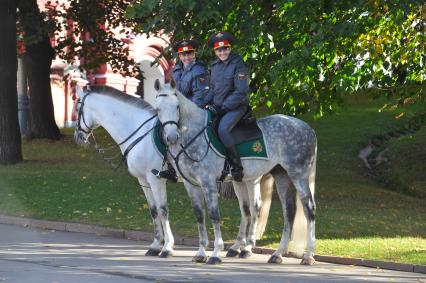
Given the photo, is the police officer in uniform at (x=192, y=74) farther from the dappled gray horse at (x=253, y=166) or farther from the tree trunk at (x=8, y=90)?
the tree trunk at (x=8, y=90)

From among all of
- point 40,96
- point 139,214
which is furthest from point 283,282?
point 40,96

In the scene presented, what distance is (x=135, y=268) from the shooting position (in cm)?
1226

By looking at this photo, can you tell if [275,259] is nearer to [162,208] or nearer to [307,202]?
[307,202]

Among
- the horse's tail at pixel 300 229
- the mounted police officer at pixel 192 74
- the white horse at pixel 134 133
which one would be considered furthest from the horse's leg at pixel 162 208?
the horse's tail at pixel 300 229

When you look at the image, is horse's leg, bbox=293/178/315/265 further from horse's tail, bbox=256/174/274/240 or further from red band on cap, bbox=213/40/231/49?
red band on cap, bbox=213/40/231/49

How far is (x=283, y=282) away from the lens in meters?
11.5

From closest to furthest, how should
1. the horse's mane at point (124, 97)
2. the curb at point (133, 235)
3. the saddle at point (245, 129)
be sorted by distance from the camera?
1. the curb at point (133, 235)
2. the saddle at point (245, 129)
3. the horse's mane at point (124, 97)

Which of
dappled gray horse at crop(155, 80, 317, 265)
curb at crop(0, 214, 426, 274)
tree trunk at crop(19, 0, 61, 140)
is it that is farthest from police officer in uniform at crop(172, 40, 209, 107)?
tree trunk at crop(19, 0, 61, 140)

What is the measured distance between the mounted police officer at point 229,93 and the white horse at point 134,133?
99 cm

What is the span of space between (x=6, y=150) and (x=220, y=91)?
13.5 meters

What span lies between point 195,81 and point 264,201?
6.52 feet

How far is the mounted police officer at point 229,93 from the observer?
13.2m

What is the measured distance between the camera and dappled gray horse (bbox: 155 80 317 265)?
12.8 m

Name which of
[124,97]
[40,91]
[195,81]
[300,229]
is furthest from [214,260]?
[40,91]
